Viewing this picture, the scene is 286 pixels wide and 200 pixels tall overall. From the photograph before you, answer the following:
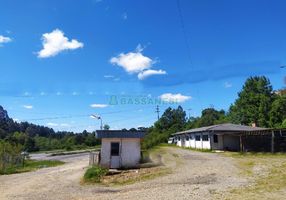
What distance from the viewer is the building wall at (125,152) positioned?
27.3 metres

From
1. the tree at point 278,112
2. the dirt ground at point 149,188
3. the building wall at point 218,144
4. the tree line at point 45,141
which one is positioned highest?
the tree at point 278,112

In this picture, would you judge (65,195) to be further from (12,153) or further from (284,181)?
(12,153)

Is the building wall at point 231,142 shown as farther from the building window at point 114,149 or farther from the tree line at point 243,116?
the building window at point 114,149

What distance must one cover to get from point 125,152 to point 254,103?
58297 millimetres

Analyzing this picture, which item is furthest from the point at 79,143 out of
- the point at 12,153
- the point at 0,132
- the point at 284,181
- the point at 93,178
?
the point at 284,181

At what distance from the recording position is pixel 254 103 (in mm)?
80188

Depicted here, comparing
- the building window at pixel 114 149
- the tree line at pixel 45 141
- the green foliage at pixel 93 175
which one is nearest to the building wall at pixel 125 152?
the building window at pixel 114 149

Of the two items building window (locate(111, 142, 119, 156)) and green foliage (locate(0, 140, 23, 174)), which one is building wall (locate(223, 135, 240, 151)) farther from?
green foliage (locate(0, 140, 23, 174))

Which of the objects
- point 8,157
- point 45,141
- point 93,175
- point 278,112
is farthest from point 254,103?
point 45,141

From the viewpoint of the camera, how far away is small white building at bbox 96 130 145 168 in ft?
89.7

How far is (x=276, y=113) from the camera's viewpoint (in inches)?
2736

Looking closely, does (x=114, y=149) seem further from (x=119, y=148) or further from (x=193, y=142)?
(x=193, y=142)

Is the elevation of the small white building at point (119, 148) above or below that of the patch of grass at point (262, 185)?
above

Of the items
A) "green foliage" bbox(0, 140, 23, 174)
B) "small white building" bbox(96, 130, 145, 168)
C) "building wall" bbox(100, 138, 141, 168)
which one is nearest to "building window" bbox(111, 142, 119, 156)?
"small white building" bbox(96, 130, 145, 168)
